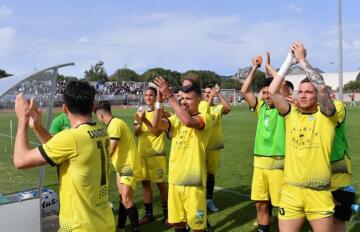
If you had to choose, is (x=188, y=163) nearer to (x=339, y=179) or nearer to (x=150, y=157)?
(x=339, y=179)

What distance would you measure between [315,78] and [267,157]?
6.81ft

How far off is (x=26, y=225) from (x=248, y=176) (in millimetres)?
6901

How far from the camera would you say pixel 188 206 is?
493cm

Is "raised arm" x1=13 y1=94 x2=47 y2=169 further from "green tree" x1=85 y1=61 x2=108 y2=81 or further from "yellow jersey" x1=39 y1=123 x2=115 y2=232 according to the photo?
"green tree" x1=85 y1=61 x2=108 y2=81

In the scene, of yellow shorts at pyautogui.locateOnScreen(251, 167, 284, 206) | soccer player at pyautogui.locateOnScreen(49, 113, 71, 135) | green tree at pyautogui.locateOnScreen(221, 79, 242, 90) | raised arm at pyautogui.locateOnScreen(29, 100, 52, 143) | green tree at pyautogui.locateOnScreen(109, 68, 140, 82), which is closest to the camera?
raised arm at pyautogui.locateOnScreen(29, 100, 52, 143)

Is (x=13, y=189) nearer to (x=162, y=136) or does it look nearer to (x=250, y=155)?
(x=162, y=136)

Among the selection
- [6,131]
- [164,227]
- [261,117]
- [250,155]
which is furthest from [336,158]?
[250,155]

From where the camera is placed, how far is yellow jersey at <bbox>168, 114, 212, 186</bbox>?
4988mm

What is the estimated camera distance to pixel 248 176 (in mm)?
10469

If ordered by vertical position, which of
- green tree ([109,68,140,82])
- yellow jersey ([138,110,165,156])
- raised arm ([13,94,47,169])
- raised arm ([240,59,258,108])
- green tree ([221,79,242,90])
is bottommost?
yellow jersey ([138,110,165,156])

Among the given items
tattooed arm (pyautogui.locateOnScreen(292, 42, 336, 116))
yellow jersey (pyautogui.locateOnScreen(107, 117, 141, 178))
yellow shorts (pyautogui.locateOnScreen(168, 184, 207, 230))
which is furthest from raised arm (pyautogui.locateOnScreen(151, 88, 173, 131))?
tattooed arm (pyautogui.locateOnScreen(292, 42, 336, 116))

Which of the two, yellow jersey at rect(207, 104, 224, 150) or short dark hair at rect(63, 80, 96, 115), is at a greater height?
short dark hair at rect(63, 80, 96, 115)

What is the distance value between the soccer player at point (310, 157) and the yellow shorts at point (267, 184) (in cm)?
153

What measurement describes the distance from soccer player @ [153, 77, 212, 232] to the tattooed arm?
133 centimetres
